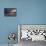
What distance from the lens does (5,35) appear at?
12.8 ft

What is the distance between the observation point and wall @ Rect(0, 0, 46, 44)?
3902 mm

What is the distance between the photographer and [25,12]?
12.9ft

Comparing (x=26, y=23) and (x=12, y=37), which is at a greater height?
(x=26, y=23)

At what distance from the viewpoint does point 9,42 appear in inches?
151

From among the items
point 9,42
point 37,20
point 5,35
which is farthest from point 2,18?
point 37,20

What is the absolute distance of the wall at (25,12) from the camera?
390 cm

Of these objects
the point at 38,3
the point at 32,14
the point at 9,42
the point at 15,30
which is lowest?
the point at 9,42

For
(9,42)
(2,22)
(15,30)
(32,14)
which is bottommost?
(9,42)

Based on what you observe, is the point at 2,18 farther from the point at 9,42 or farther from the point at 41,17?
the point at 41,17

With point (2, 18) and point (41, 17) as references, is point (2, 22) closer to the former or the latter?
point (2, 18)

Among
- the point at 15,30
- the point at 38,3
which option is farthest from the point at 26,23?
the point at 38,3

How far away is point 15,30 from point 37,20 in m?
0.77

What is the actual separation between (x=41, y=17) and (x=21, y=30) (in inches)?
30.5

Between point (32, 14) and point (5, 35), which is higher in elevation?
point (32, 14)
